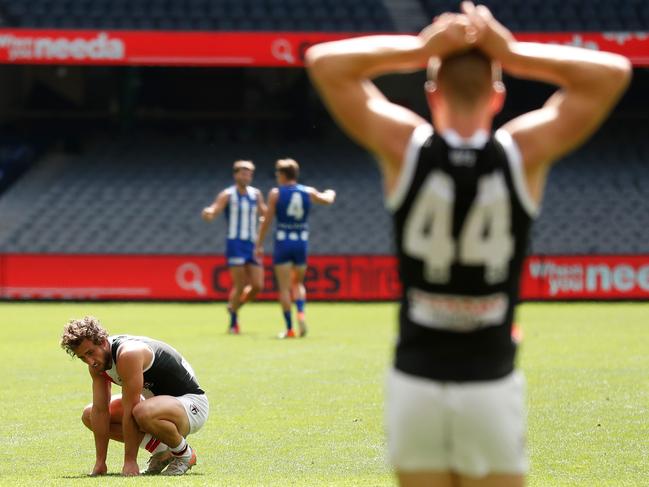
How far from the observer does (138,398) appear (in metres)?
8.20

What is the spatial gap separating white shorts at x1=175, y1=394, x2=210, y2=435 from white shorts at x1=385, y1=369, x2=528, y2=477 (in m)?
4.92

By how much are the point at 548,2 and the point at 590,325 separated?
14.9m

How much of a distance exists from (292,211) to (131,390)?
9.80m

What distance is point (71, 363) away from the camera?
14914 mm

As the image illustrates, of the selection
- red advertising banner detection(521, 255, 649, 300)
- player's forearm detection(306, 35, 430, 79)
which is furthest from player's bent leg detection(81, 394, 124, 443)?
red advertising banner detection(521, 255, 649, 300)

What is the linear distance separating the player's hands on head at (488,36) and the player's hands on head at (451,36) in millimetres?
16

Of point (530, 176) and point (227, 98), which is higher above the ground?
point (227, 98)

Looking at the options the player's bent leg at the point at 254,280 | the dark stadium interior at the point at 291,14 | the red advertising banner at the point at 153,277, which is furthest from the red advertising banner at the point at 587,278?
the player's bent leg at the point at 254,280

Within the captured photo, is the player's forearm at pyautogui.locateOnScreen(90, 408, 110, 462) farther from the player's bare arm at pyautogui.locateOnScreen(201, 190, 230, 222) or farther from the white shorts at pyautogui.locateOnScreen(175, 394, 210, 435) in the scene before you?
the player's bare arm at pyautogui.locateOnScreen(201, 190, 230, 222)

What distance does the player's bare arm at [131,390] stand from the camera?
800 centimetres

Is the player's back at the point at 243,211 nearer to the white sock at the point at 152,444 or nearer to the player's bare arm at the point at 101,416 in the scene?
the white sock at the point at 152,444

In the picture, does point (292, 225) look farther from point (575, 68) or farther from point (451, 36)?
point (451, 36)

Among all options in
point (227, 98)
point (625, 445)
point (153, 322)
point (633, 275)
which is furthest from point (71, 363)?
point (227, 98)

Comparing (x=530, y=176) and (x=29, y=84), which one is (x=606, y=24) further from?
(x=530, y=176)
